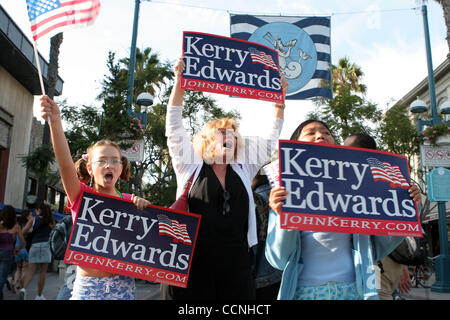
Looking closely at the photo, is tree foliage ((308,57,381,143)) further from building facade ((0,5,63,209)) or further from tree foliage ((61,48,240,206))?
building facade ((0,5,63,209))

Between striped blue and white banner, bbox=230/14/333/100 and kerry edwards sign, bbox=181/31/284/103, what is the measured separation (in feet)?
16.6

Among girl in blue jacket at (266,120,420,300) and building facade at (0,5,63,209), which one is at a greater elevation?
building facade at (0,5,63,209)

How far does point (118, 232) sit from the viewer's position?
2.87m

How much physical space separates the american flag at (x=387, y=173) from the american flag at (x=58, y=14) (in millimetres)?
2266

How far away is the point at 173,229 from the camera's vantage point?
2834 mm

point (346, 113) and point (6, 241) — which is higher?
point (346, 113)

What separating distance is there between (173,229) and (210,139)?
67 centimetres

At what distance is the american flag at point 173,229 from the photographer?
9.09ft

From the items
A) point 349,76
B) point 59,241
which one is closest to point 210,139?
point 59,241

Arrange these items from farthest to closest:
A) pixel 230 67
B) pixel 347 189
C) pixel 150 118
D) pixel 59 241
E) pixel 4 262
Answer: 1. pixel 150 118
2. pixel 4 262
3. pixel 230 67
4. pixel 59 241
5. pixel 347 189

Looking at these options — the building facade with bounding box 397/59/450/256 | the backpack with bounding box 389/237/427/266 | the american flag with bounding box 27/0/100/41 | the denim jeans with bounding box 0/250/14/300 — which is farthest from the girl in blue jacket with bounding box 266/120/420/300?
the building facade with bounding box 397/59/450/256

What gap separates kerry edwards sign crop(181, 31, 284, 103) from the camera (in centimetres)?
390

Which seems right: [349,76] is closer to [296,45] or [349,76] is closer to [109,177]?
[296,45]
